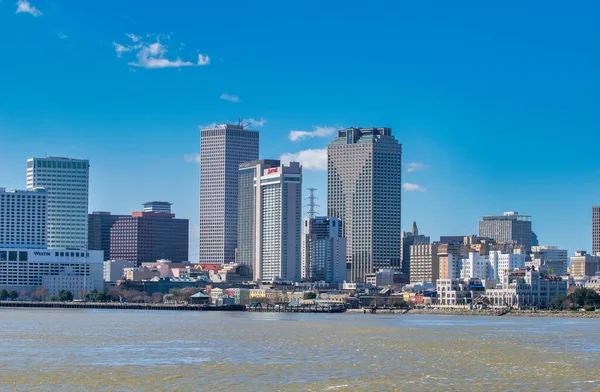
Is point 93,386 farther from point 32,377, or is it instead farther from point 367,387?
point 367,387

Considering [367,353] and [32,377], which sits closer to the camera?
[32,377]

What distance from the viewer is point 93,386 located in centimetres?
6356

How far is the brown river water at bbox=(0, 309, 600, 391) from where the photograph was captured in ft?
214

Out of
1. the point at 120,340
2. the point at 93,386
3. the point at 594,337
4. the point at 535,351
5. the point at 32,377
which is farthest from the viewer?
the point at 594,337

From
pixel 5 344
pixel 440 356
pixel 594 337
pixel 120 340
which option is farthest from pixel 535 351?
pixel 5 344

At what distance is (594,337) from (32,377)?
6621cm

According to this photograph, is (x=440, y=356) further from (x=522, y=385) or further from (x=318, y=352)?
(x=522, y=385)

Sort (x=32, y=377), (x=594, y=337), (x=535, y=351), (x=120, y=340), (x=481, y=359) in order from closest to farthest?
(x=32, y=377) < (x=481, y=359) < (x=535, y=351) < (x=120, y=340) < (x=594, y=337)

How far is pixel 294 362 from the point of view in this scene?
78.1 meters

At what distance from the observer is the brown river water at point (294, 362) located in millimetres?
65125

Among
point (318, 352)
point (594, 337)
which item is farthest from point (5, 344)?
point (594, 337)

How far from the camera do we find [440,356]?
85.4m

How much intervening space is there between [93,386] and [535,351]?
40958 mm

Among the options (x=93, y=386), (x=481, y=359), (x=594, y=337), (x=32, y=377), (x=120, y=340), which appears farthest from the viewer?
(x=594, y=337)
